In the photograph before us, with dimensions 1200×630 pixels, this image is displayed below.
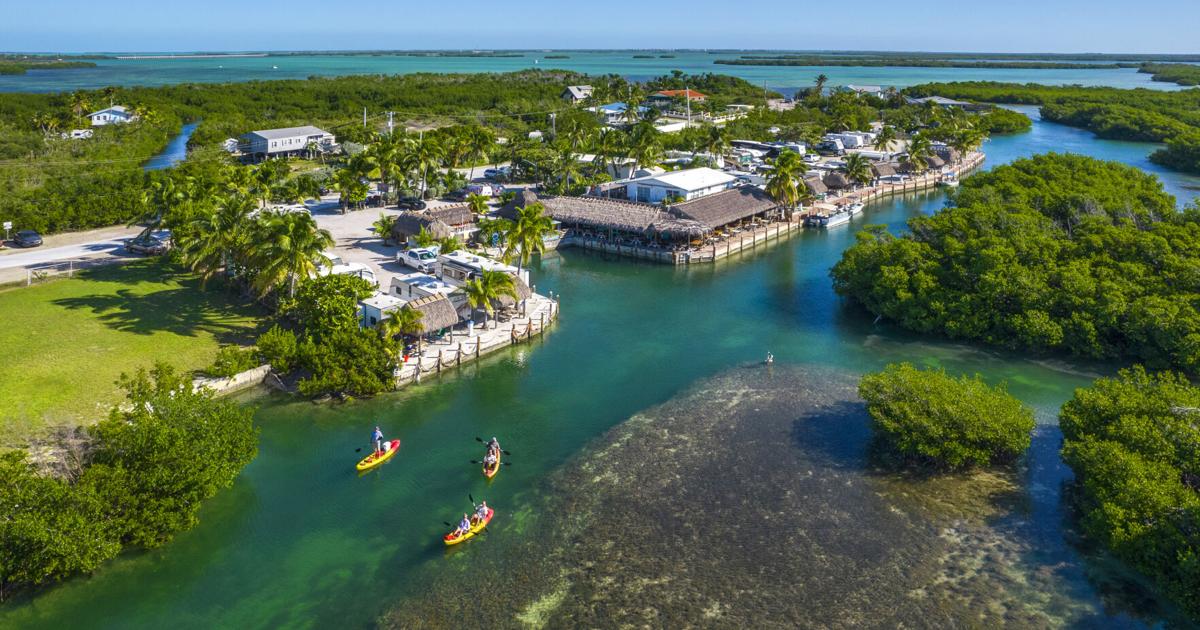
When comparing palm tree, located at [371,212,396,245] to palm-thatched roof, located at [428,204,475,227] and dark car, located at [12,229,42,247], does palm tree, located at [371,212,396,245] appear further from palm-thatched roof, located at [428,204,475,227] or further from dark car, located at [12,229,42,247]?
dark car, located at [12,229,42,247]

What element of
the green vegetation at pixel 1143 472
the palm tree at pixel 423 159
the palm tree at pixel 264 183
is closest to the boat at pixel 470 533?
the green vegetation at pixel 1143 472

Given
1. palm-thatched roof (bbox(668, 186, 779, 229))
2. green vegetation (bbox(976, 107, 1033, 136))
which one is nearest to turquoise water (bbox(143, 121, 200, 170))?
palm-thatched roof (bbox(668, 186, 779, 229))

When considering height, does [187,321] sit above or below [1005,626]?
above

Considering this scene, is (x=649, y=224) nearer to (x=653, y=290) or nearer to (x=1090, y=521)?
(x=653, y=290)

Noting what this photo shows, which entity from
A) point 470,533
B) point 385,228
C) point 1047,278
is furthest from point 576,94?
point 470,533

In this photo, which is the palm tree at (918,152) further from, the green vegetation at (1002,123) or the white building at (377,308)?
the white building at (377,308)

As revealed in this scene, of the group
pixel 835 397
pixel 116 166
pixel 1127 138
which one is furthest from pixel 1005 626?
pixel 1127 138

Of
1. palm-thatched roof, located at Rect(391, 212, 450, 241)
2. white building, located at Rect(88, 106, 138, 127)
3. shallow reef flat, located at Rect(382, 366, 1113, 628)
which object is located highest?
white building, located at Rect(88, 106, 138, 127)
